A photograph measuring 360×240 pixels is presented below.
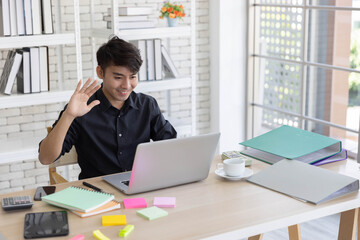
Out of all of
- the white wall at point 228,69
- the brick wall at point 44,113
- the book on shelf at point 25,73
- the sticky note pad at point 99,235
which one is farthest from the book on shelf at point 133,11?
the sticky note pad at point 99,235

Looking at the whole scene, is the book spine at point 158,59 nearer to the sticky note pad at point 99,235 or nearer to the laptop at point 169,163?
the laptop at point 169,163

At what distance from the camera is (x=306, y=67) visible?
13.0 feet

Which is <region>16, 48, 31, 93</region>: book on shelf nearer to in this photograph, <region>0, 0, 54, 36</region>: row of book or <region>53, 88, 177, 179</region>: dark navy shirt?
<region>0, 0, 54, 36</region>: row of book

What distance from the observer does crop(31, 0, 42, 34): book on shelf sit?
130 inches

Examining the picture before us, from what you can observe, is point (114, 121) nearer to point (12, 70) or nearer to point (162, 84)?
point (12, 70)

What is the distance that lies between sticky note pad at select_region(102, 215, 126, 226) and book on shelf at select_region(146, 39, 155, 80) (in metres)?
2.04

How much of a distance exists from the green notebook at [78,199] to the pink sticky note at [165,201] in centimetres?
16

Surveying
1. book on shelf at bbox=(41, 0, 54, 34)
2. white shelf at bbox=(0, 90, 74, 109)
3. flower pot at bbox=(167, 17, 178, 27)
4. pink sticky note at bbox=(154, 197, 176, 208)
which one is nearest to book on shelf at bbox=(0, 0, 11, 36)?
book on shelf at bbox=(41, 0, 54, 34)

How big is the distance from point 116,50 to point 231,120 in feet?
7.34

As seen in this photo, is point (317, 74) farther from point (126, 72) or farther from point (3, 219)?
point (3, 219)

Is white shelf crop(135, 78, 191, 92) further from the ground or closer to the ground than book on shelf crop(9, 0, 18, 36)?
closer to the ground

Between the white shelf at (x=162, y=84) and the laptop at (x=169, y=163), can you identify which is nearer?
the laptop at (x=169, y=163)

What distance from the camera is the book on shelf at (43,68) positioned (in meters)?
3.37

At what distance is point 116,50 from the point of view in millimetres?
2402
